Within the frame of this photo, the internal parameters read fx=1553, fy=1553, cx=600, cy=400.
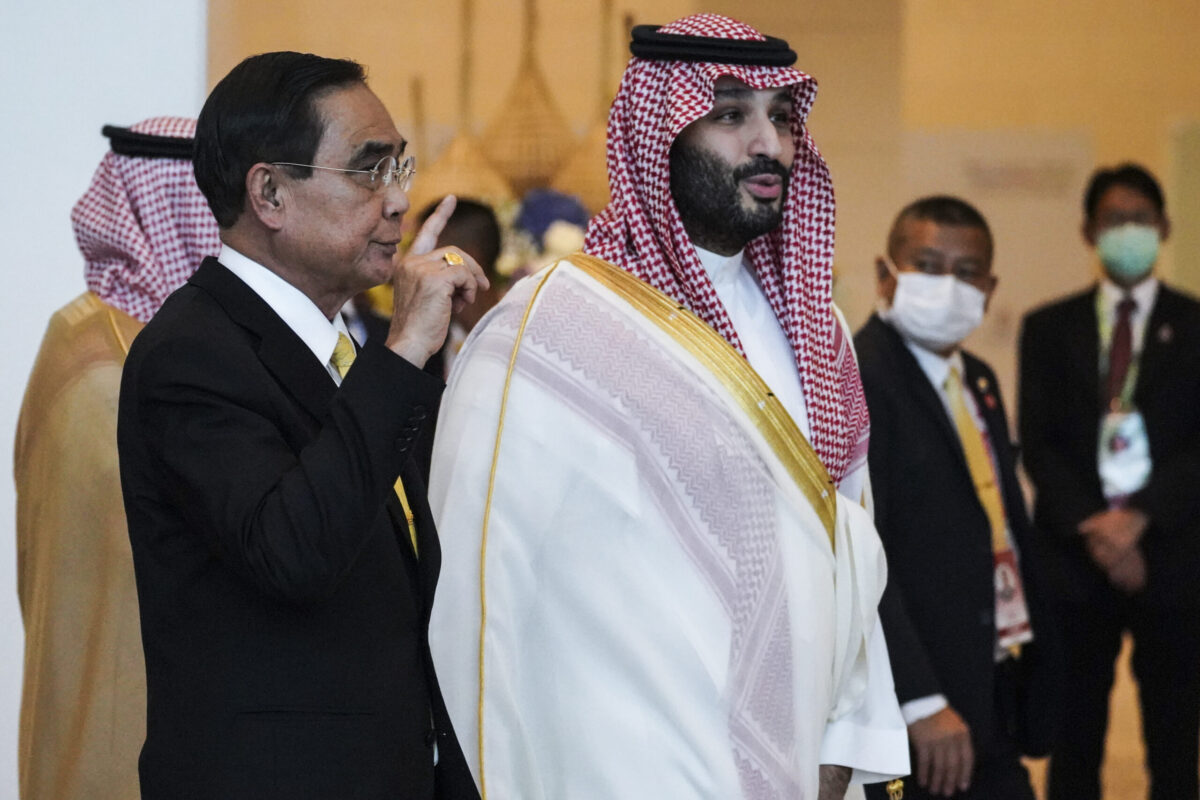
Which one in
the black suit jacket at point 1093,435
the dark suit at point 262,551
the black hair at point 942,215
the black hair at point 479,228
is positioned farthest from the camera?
the black hair at point 479,228

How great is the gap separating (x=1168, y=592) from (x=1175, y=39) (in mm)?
3828

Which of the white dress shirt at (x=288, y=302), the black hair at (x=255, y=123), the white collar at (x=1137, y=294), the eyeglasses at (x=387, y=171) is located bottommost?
the white collar at (x=1137, y=294)

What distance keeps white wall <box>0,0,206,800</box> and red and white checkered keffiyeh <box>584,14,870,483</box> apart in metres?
1.27

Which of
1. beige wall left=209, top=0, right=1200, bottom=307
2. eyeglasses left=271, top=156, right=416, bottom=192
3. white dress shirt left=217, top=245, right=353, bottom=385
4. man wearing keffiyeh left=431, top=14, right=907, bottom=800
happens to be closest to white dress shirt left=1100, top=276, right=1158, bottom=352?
beige wall left=209, top=0, right=1200, bottom=307

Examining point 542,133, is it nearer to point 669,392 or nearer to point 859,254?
point 859,254

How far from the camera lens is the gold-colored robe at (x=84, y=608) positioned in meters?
2.73

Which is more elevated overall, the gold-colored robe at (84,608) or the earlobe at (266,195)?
the earlobe at (266,195)

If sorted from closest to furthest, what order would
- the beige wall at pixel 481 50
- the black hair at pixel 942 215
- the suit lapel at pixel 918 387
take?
1. the suit lapel at pixel 918 387
2. the black hair at pixel 942 215
3. the beige wall at pixel 481 50

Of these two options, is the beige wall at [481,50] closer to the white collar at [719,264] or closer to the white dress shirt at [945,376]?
the white dress shirt at [945,376]

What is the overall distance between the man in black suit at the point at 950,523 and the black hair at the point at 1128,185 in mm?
1534

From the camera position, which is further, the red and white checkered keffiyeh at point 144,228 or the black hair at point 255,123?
the red and white checkered keffiyeh at point 144,228

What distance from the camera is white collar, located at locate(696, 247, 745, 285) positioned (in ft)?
9.12

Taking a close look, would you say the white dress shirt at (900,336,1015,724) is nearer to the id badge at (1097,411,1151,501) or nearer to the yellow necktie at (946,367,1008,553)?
the yellow necktie at (946,367,1008,553)

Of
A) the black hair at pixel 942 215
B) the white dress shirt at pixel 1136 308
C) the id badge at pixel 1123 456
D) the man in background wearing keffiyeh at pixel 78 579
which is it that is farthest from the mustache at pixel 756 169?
the white dress shirt at pixel 1136 308
